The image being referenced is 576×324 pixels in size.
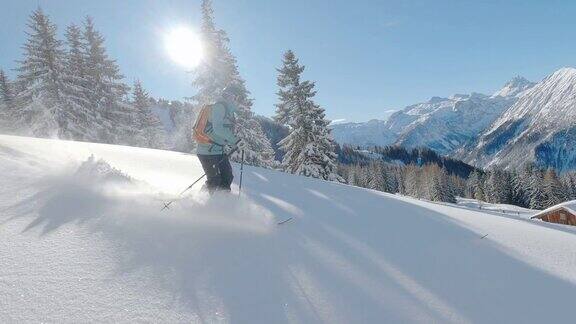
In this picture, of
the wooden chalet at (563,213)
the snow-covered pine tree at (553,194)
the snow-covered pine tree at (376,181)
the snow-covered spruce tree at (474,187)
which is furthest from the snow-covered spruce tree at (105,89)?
the snow-covered spruce tree at (474,187)

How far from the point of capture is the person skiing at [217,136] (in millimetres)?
6957

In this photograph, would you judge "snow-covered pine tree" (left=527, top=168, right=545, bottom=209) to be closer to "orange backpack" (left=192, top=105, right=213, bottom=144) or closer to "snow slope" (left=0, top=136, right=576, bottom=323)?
"snow slope" (left=0, top=136, right=576, bottom=323)

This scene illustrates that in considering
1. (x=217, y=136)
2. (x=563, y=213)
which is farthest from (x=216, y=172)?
(x=563, y=213)

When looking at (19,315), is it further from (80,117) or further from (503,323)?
(80,117)

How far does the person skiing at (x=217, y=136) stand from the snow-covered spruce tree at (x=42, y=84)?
27.3 metres

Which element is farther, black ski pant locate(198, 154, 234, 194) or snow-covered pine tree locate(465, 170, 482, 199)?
snow-covered pine tree locate(465, 170, 482, 199)

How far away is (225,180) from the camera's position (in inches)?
282

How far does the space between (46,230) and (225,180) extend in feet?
10.8

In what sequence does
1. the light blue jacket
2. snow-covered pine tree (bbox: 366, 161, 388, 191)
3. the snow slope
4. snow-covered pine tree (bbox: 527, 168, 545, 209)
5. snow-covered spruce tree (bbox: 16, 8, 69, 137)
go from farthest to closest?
snow-covered pine tree (bbox: 366, 161, 388, 191), snow-covered pine tree (bbox: 527, 168, 545, 209), snow-covered spruce tree (bbox: 16, 8, 69, 137), the light blue jacket, the snow slope

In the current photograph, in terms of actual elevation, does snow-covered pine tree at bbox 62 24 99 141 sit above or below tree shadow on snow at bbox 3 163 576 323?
above

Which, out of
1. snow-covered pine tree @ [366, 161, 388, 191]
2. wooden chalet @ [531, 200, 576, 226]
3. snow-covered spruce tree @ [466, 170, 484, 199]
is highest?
wooden chalet @ [531, 200, 576, 226]

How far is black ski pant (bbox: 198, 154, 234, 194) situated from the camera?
7059 mm

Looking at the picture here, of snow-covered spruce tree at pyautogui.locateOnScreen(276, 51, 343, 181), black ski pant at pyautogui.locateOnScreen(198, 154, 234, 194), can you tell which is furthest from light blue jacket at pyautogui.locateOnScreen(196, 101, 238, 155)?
snow-covered spruce tree at pyautogui.locateOnScreen(276, 51, 343, 181)

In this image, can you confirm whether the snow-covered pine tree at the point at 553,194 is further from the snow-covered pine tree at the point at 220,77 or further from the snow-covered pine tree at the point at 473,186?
the snow-covered pine tree at the point at 220,77
